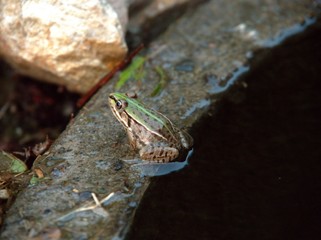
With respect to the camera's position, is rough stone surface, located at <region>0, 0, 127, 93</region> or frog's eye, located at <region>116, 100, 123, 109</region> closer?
frog's eye, located at <region>116, 100, 123, 109</region>

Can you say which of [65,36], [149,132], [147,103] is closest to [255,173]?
[149,132]

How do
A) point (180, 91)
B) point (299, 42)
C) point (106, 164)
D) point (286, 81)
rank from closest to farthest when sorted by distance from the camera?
point (106, 164) → point (180, 91) → point (286, 81) → point (299, 42)

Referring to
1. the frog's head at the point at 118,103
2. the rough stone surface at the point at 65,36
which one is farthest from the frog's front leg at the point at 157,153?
the rough stone surface at the point at 65,36

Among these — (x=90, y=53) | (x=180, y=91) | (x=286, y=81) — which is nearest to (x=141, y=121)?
(x=180, y=91)

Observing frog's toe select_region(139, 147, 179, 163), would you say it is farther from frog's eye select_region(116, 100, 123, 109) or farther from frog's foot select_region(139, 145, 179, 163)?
frog's eye select_region(116, 100, 123, 109)

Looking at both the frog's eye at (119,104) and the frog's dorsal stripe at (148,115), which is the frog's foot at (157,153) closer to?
the frog's dorsal stripe at (148,115)

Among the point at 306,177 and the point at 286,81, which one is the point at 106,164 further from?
the point at 286,81

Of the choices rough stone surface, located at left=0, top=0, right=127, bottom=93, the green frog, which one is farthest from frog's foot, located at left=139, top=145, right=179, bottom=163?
rough stone surface, located at left=0, top=0, right=127, bottom=93
